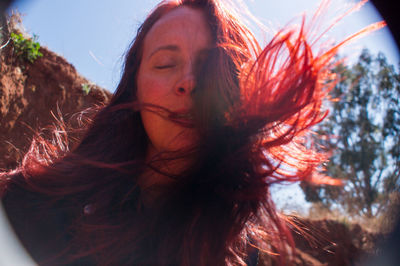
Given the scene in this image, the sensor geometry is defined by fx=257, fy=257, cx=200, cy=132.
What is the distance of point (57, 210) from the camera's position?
1.24 meters

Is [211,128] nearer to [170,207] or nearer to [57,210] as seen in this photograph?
[170,207]

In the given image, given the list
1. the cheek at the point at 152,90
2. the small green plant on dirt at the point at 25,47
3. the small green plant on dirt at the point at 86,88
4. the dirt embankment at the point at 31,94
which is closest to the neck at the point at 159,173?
the cheek at the point at 152,90

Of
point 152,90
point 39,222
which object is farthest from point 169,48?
point 39,222

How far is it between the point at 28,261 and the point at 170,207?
73cm

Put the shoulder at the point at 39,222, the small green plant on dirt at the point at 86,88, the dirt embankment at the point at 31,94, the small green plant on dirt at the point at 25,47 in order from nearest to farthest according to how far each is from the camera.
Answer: the shoulder at the point at 39,222 < the dirt embankment at the point at 31,94 < the small green plant on dirt at the point at 25,47 < the small green plant on dirt at the point at 86,88

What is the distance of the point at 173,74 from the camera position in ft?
3.97

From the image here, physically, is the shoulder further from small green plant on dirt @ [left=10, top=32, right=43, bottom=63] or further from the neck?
small green plant on dirt @ [left=10, top=32, right=43, bottom=63]

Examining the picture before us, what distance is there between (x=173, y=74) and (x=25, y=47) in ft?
12.3

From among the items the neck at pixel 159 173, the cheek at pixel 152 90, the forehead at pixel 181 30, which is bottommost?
the neck at pixel 159 173

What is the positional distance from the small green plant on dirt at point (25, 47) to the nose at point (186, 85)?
3656 millimetres

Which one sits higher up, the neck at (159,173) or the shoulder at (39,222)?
the neck at (159,173)

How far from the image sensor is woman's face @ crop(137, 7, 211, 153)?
44.6 inches

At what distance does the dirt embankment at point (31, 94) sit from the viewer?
11.3 feet

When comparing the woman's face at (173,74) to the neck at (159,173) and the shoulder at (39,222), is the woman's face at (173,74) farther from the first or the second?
the shoulder at (39,222)
